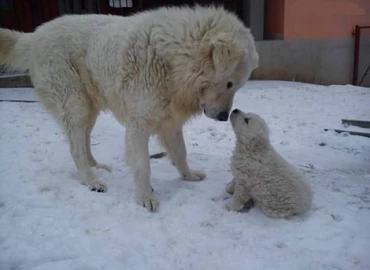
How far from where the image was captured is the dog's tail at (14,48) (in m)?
3.54

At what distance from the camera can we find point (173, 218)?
277cm

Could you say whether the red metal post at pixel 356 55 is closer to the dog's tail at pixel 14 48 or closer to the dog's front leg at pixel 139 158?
the dog's front leg at pixel 139 158

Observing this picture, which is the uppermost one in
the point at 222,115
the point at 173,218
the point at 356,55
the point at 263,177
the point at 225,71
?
the point at 225,71

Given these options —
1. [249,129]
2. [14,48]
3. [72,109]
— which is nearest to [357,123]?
[249,129]

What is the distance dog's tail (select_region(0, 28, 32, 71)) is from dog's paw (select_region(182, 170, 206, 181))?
2.00 meters

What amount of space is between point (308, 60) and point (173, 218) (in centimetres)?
837

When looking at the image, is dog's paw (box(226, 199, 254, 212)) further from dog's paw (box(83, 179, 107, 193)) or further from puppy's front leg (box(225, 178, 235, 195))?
dog's paw (box(83, 179, 107, 193))

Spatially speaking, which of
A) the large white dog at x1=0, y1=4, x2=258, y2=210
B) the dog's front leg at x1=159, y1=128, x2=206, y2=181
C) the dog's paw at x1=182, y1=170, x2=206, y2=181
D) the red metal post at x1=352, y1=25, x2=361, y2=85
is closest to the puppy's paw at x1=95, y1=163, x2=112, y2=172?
the large white dog at x1=0, y1=4, x2=258, y2=210

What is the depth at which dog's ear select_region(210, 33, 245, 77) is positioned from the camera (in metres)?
2.62

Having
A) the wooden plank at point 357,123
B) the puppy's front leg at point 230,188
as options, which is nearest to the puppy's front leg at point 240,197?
the puppy's front leg at point 230,188

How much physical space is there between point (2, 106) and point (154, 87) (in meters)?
4.95

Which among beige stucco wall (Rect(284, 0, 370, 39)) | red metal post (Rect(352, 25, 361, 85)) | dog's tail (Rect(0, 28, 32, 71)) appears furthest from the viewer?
red metal post (Rect(352, 25, 361, 85))

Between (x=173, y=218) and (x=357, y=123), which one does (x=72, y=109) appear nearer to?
(x=173, y=218)

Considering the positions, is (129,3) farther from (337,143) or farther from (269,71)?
(337,143)
